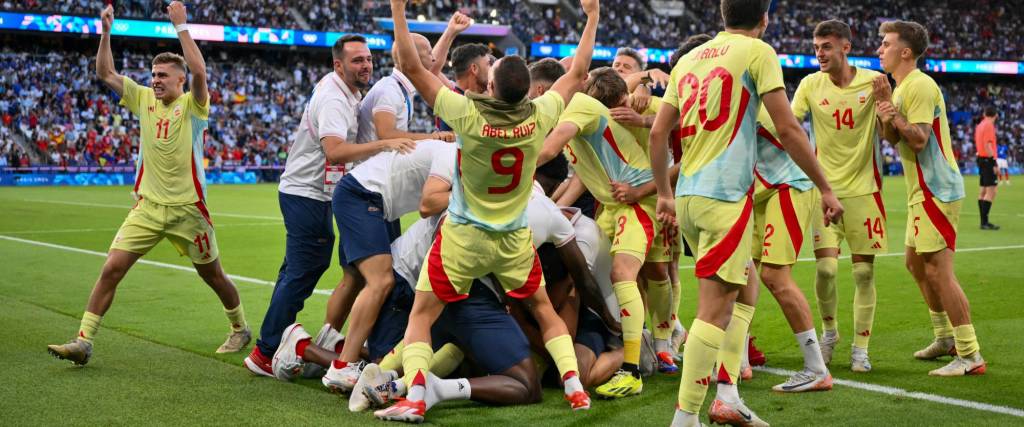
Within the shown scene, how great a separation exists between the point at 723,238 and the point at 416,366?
1.77 meters

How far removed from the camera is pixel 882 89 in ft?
21.4

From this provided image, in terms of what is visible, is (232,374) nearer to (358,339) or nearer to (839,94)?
(358,339)

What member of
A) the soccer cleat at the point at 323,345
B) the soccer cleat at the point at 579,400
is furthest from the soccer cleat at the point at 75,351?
the soccer cleat at the point at 579,400

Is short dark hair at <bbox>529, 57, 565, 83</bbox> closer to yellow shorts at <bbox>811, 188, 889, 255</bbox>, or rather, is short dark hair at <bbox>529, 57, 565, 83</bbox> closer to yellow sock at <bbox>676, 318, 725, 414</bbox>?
yellow shorts at <bbox>811, 188, 889, 255</bbox>

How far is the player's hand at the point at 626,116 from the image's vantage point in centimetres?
655

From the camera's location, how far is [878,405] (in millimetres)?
5652

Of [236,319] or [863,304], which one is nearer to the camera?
[863,304]

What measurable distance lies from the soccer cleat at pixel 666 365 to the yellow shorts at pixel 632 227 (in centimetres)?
68

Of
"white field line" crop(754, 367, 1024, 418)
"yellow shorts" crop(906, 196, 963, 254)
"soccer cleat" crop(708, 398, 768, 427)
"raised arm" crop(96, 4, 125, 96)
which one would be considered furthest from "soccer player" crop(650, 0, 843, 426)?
"raised arm" crop(96, 4, 125, 96)

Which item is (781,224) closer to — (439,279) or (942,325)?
(942,325)

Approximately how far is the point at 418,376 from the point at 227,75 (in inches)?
1672

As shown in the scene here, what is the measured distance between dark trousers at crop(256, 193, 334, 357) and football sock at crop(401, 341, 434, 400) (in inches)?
64.8

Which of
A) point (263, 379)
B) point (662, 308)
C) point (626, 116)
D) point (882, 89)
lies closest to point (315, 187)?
A: point (263, 379)

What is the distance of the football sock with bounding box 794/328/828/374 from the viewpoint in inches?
237
